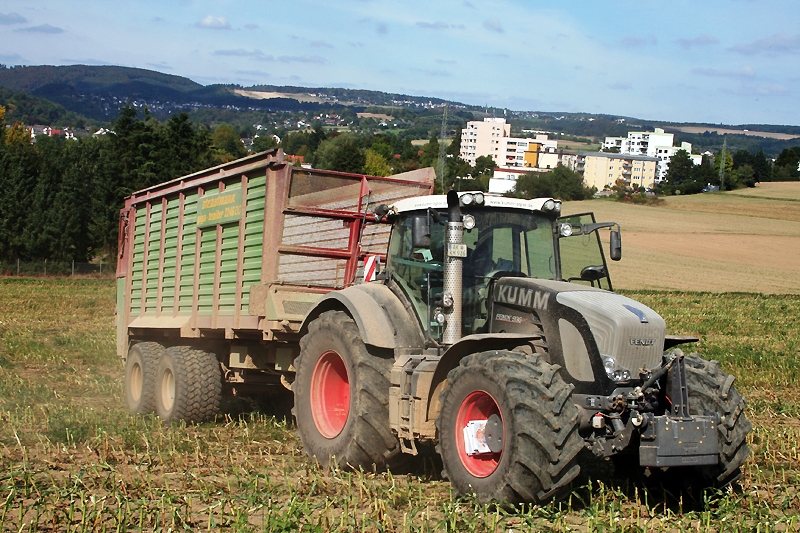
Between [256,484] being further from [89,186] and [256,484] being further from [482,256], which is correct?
[89,186]

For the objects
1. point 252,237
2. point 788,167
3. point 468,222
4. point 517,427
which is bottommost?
point 517,427

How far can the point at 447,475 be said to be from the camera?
6410 mm

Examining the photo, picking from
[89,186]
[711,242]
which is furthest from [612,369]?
[711,242]

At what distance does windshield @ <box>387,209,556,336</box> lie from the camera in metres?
7.06

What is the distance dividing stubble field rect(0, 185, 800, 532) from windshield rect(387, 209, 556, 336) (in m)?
1.40

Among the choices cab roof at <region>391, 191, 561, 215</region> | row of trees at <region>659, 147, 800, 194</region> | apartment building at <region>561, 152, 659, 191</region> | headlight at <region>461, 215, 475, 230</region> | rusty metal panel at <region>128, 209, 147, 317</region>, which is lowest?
rusty metal panel at <region>128, 209, 147, 317</region>

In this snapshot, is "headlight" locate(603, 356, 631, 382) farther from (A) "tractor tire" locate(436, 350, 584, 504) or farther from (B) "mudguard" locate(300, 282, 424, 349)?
(B) "mudguard" locate(300, 282, 424, 349)

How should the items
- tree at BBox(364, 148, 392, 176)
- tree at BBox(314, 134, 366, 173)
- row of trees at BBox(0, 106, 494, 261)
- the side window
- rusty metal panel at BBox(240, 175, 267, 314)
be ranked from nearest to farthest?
the side window < rusty metal panel at BBox(240, 175, 267, 314) < row of trees at BBox(0, 106, 494, 261) < tree at BBox(314, 134, 366, 173) < tree at BBox(364, 148, 392, 176)

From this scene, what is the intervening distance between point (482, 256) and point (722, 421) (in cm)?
217

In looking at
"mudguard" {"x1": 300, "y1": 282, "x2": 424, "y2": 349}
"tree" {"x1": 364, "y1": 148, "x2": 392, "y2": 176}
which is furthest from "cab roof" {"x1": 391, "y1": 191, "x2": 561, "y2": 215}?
"tree" {"x1": 364, "y1": 148, "x2": 392, "y2": 176}

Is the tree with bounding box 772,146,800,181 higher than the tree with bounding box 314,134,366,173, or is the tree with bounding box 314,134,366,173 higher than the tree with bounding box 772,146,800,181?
the tree with bounding box 772,146,800,181

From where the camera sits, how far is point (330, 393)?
26.5 feet

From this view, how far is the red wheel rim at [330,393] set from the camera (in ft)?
26.1

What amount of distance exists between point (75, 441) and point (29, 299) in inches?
941
